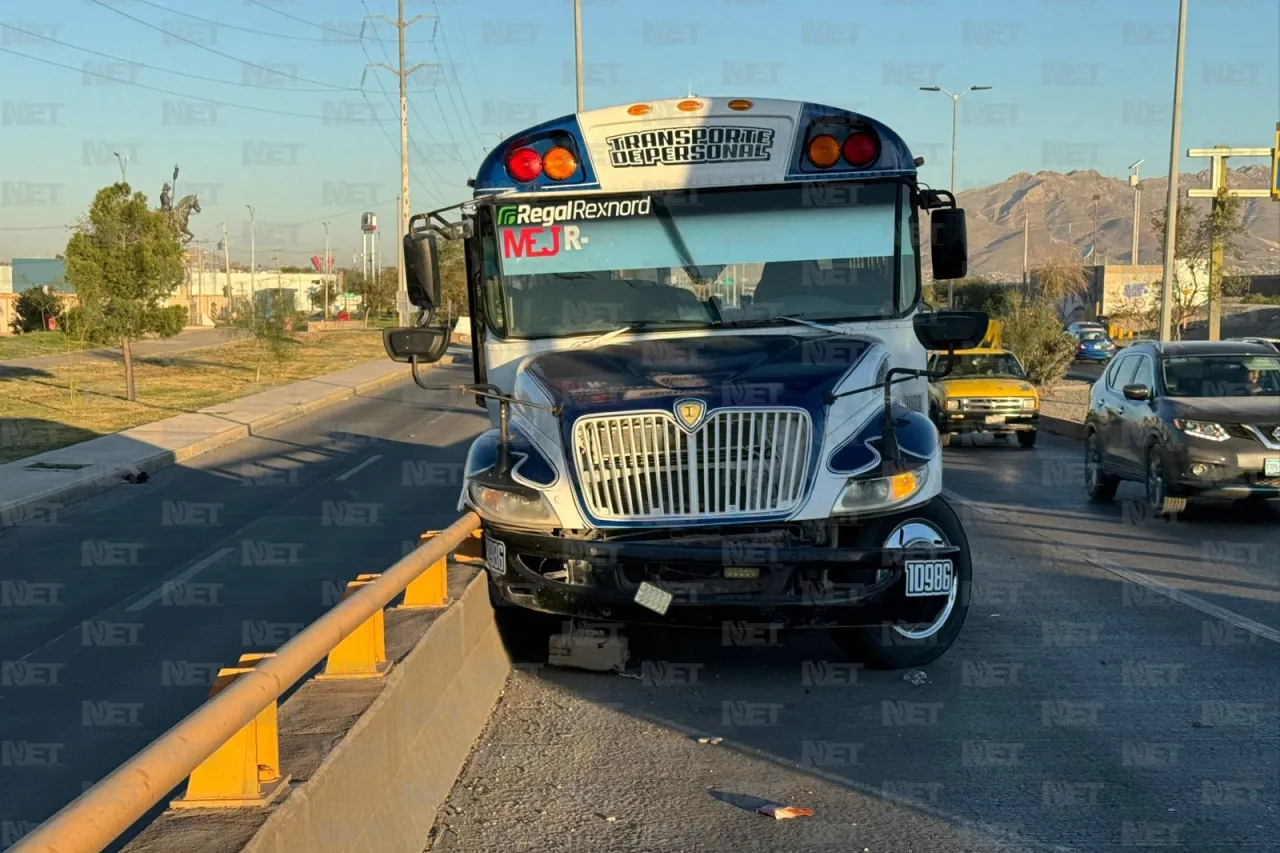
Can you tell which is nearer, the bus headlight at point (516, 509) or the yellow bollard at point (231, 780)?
the yellow bollard at point (231, 780)

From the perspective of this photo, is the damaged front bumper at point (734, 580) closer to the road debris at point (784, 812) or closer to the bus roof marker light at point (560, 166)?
the road debris at point (784, 812)

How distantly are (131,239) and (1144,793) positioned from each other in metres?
29.0

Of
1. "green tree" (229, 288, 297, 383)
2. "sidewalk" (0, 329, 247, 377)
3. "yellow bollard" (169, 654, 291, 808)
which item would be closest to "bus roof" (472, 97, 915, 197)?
"yellow bollard" (169, 654, 291, 808)

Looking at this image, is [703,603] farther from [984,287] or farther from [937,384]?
[984,287]

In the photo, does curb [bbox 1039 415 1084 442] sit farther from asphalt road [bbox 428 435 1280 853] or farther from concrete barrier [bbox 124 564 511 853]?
concrete barrier [bbox 124 564 511 853]

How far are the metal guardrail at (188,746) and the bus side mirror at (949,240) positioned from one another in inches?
172

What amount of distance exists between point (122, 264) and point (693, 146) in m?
25.0

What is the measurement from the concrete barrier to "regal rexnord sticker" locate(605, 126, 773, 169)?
275cm

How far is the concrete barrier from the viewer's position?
335 cm

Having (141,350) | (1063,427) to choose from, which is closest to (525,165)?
(1063,427)

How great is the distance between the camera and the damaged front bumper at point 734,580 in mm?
6445

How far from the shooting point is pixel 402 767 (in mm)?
4770

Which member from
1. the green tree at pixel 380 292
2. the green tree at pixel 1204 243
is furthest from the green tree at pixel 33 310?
the green tree at pixel 1204 243

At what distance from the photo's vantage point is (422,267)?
26.4ft
